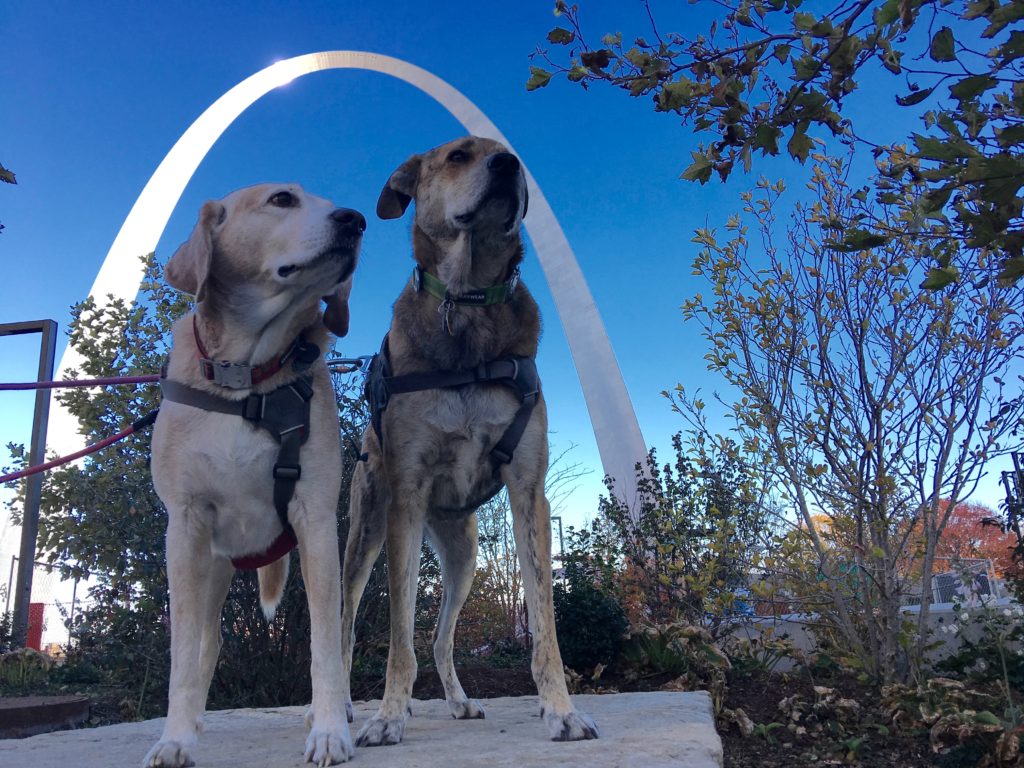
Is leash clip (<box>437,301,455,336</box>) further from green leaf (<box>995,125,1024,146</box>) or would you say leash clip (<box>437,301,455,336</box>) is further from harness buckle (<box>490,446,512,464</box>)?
green leaf (<box>995,125,1024,146</box>)

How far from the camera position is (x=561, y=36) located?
8.69ft

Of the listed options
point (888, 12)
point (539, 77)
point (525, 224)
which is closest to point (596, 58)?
point (539, 77)

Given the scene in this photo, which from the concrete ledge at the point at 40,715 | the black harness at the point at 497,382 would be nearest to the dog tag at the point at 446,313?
the black harness at the point at 497,382

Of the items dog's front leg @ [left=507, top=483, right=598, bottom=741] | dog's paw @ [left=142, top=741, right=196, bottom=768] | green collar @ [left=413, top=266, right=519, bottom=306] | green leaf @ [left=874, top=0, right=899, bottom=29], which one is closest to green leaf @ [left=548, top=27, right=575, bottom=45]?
green leaf @ [left=874, top=0, right=899, bottom=29]

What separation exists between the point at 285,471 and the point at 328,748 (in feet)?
3.01

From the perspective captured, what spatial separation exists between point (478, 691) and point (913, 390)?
376cm

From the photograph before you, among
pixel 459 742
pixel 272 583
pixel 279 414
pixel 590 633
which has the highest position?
pixel 279 414

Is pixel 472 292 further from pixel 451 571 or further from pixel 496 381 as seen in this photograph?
pixel 451 571

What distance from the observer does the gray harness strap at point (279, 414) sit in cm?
277

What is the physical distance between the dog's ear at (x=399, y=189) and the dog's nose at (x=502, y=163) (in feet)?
1.81

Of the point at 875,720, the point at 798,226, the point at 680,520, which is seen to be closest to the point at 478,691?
the point at 680,520

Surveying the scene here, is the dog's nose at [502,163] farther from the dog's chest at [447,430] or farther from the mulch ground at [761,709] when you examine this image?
the mulch ground at [761,709]

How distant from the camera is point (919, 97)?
229cm

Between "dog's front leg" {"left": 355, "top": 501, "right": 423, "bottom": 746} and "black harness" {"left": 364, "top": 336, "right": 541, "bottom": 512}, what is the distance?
40 centimetres
